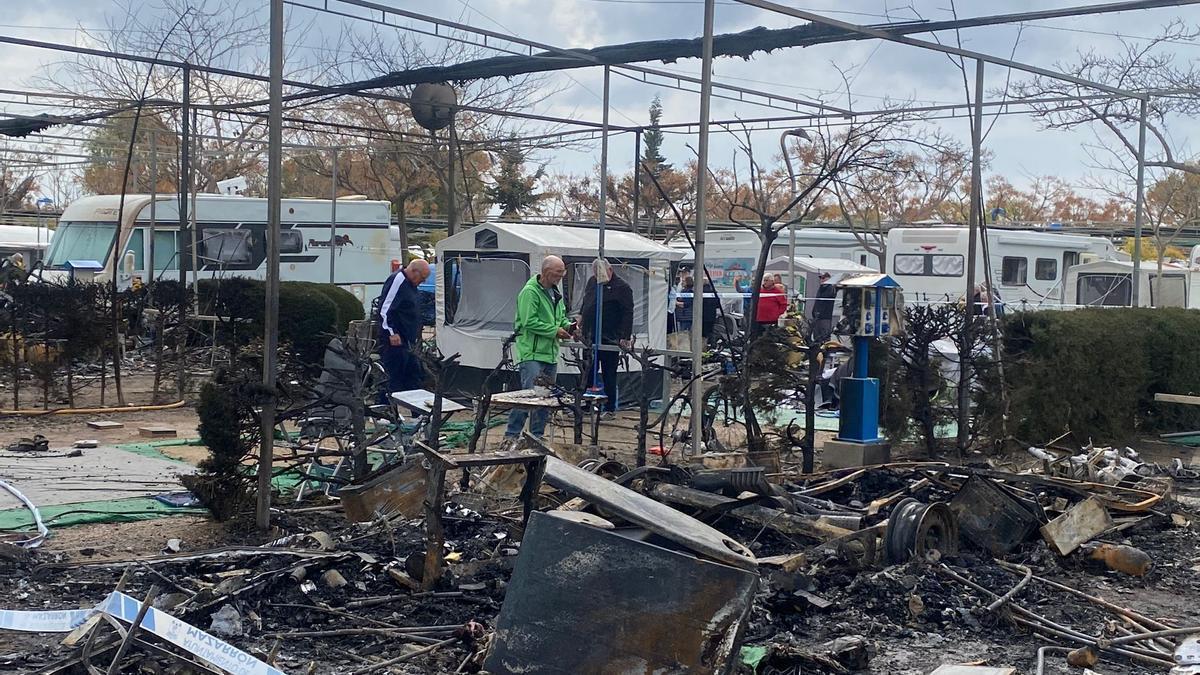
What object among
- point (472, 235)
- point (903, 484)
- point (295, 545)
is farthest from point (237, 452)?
point (472, 235)

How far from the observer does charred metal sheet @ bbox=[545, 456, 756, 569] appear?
5262 millimetres

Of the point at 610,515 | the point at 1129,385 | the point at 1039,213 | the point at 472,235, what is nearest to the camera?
the point at 610,515

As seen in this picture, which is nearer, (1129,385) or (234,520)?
(234,520)

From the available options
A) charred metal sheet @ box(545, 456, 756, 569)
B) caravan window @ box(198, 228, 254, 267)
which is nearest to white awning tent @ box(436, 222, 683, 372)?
caravan window @ box(198, 228, 254, 267)

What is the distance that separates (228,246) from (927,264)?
1421 cm

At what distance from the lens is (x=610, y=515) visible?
6148 millimetres

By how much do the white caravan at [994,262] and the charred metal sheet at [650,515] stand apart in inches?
807

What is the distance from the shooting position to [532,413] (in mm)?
10602

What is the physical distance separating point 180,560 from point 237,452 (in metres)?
1.23

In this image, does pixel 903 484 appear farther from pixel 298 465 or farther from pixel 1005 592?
pixel 298 465

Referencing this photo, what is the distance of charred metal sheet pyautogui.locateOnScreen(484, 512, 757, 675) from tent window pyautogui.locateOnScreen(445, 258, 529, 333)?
1064 cm

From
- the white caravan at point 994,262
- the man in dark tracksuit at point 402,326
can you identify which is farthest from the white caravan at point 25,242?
the white caravan at point 994,262

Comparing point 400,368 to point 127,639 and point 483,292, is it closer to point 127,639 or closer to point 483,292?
point 483,292

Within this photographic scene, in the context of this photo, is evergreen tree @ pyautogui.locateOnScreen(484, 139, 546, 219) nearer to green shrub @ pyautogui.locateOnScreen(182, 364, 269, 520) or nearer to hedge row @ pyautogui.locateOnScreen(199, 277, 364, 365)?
hedge row @ pyautogui.locateOnScreen(199, 277, 364, 365)
